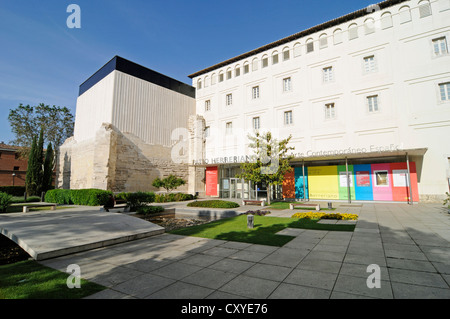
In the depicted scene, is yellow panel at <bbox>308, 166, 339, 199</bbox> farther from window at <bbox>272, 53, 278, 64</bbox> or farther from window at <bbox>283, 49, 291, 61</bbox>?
window at <bbox>272, 53, 278, 64</bbox>

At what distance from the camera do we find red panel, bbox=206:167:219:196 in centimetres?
2602

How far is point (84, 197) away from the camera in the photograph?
17734 millimetres

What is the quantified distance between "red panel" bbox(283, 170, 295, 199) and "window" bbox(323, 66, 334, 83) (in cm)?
966

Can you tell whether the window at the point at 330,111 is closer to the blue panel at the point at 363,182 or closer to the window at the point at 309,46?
the blue panel at the point at 363,182

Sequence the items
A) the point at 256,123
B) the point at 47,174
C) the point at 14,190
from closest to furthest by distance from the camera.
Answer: the point at 256,123
the point at 47,174
the point at 14,190

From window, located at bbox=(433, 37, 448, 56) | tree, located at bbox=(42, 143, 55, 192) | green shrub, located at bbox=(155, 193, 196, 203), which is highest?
window, located at bbox=(433, 37, 448, 56)

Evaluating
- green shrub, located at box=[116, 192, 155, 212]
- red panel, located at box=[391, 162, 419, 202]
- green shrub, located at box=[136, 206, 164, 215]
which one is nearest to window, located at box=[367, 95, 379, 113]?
red panel, located at box=[391, 162, 419, 202]

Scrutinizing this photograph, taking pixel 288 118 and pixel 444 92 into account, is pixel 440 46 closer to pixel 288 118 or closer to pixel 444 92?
pixel 444 92

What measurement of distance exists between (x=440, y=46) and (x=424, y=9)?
3.53 metres

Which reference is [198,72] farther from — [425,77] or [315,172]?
[425,77]

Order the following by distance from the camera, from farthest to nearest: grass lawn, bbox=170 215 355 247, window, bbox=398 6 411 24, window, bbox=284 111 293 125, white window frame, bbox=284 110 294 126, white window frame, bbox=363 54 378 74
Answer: window, bbox=284 111 293 125 → white window frame, bbox=284 110 294 126 → white window frame, bbox=363 54 378 74 → window, bbox=398 6 411 24 → grass lawn, bbox=170 215 355 247

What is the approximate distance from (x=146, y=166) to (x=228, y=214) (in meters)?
14.7

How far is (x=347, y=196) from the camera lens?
18.7 metres

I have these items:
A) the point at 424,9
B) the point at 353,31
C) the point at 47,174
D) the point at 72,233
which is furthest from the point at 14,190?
the point at 424,9
